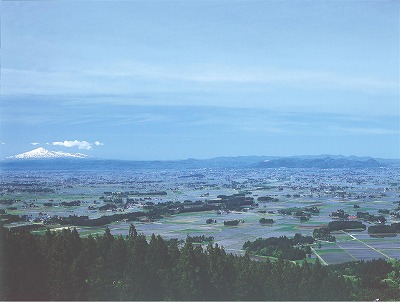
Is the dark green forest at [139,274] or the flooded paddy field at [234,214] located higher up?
the dark green forest at [139,274]

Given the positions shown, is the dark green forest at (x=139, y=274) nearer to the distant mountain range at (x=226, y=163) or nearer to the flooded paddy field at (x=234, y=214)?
the flooded paddy field at (x=234, y=214)

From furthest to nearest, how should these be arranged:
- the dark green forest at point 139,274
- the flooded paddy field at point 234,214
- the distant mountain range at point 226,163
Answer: the distant mountain range at point 226,163
the flooded paddy field at point 234,214
the dark green forest at point 139,274

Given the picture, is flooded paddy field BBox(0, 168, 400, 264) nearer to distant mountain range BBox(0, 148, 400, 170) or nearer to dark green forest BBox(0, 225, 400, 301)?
dark green forest BBox(0, 225, 400, 301)

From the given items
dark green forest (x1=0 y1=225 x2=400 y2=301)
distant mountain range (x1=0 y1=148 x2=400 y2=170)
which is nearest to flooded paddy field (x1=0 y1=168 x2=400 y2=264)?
dark green forest (x1=0 y1=225 x2=400 y2=301)

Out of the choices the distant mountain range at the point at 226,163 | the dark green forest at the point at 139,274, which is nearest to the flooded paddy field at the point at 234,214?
the dark green forest at the point at 139,274

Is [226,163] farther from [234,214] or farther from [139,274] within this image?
[139,274]

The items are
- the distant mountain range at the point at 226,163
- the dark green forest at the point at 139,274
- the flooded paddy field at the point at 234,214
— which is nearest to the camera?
the dark green forest at the point at 139,274

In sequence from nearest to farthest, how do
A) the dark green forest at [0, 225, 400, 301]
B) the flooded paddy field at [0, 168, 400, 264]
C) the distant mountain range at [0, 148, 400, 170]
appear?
the dark green forest at [0, 225, 400, 301] < the flooded paddy field at [0, 168, 400, 264] < the distant mountain range at [0, 148, 400, 170]

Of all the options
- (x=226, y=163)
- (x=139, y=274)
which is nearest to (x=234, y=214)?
(x=139, y=274)

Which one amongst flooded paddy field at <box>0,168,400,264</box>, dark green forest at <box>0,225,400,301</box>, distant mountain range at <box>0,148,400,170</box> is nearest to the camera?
dark green forest at <box>0,225,400,301</box>
